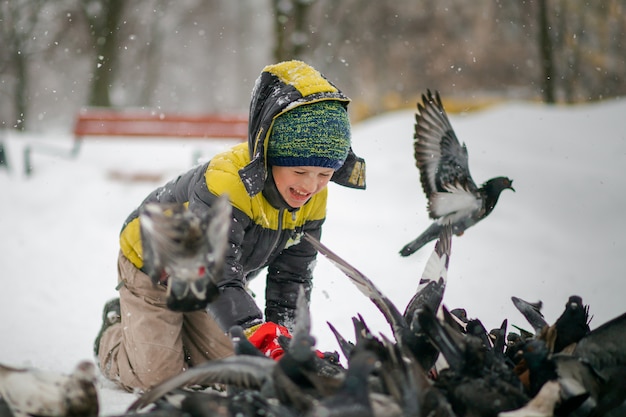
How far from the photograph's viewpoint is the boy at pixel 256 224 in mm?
2350

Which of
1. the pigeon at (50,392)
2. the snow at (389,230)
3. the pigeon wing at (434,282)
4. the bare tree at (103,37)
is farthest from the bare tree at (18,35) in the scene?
the pigeon at (50,392)

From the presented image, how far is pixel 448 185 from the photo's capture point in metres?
3.44

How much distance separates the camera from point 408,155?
29.2 feet

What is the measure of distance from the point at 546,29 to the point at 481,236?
7.95 metres

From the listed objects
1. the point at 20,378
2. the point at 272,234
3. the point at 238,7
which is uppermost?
the point at 238,7

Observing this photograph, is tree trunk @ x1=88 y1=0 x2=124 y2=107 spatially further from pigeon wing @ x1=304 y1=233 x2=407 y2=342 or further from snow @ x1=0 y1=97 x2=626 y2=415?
pigeon wing @ x1=304 y1=233 x2=407 y2=342

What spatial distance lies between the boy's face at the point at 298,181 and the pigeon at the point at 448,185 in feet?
3.77

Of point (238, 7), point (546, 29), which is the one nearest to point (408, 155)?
point (546, 29)

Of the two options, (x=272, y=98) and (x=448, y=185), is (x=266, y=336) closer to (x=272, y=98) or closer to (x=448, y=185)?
(x=272, y=98)

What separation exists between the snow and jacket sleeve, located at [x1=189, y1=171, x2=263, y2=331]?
47cm

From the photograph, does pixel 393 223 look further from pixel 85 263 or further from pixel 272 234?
pixel 272 234

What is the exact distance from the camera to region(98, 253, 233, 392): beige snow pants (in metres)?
2.69

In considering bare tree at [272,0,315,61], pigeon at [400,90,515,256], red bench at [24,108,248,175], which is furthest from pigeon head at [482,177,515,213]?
bare tree at [272,0,315,61]

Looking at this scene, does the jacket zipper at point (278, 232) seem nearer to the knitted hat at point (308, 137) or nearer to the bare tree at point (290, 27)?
the knitted hat at point (308, 137)
